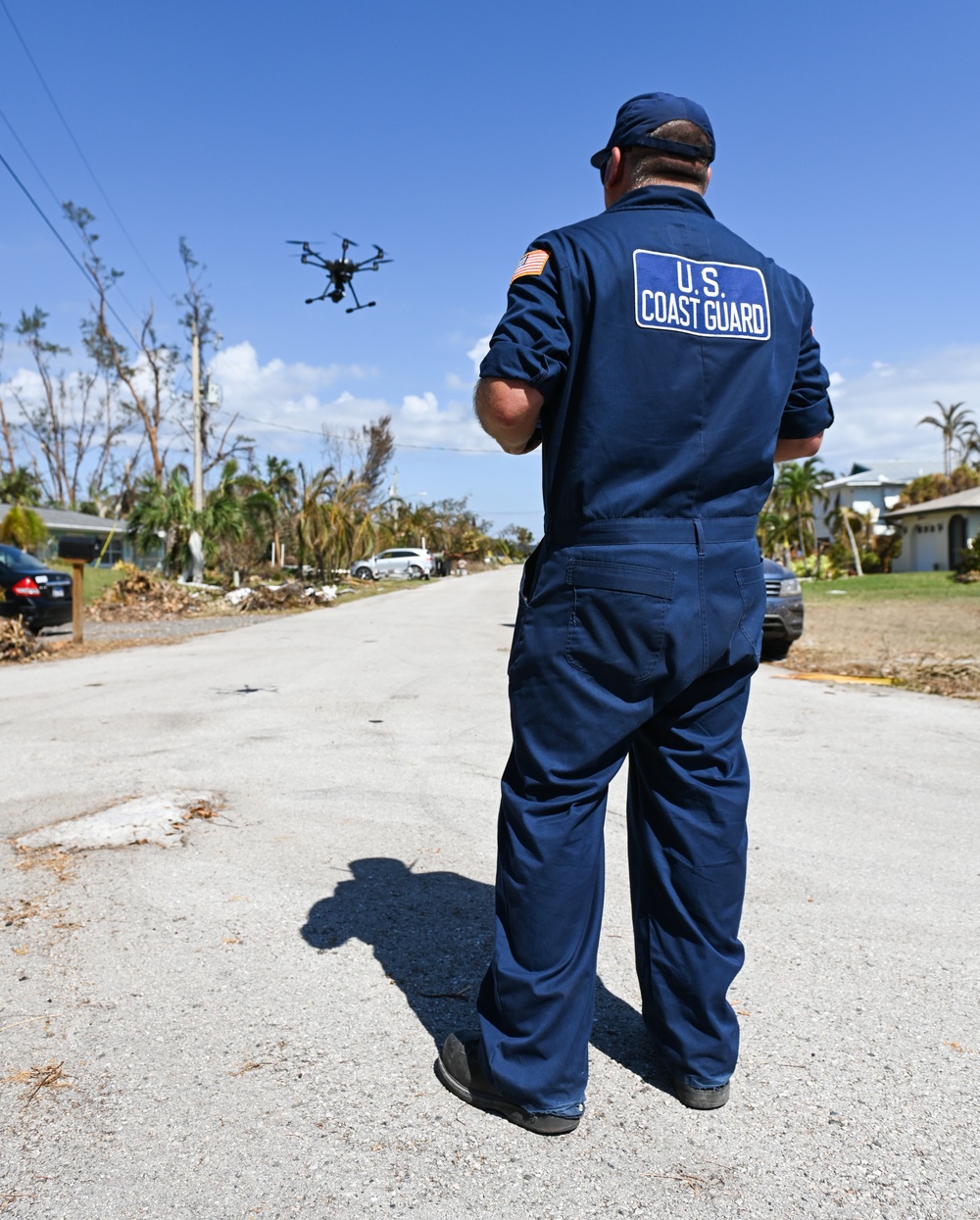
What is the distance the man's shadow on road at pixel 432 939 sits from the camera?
2381 millimetres

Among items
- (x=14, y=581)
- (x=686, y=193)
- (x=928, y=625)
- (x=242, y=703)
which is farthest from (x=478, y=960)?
(x=928, y=625)

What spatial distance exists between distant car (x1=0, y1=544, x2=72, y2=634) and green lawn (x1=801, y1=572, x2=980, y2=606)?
687 inches

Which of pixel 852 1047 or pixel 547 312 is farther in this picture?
pixel 852 1047

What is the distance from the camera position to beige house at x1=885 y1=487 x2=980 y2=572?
42719 millimetres

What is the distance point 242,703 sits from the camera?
7.57 metres

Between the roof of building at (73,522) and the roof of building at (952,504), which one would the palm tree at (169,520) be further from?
the roof of building at (952,504)

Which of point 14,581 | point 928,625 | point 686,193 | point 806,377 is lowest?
point 928,625

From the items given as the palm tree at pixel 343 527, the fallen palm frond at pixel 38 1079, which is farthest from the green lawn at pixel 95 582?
the fallen palm frond at pixel 38 1079

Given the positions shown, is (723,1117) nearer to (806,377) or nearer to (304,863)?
(806,377)

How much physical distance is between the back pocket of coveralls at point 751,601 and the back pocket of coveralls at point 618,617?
21 cm

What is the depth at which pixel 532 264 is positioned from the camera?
1.93 m

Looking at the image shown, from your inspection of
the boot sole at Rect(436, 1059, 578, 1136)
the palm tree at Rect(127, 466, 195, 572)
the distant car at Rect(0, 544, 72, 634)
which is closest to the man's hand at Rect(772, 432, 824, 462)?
the boot sole at Rect(436, 1059, 578, 1136)

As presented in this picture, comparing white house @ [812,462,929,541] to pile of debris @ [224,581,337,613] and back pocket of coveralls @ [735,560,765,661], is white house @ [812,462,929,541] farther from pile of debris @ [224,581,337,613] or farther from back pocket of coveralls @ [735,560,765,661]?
back pocket of coveralls @ [735,560,765,661]

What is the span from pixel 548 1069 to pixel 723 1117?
1.29 feet
